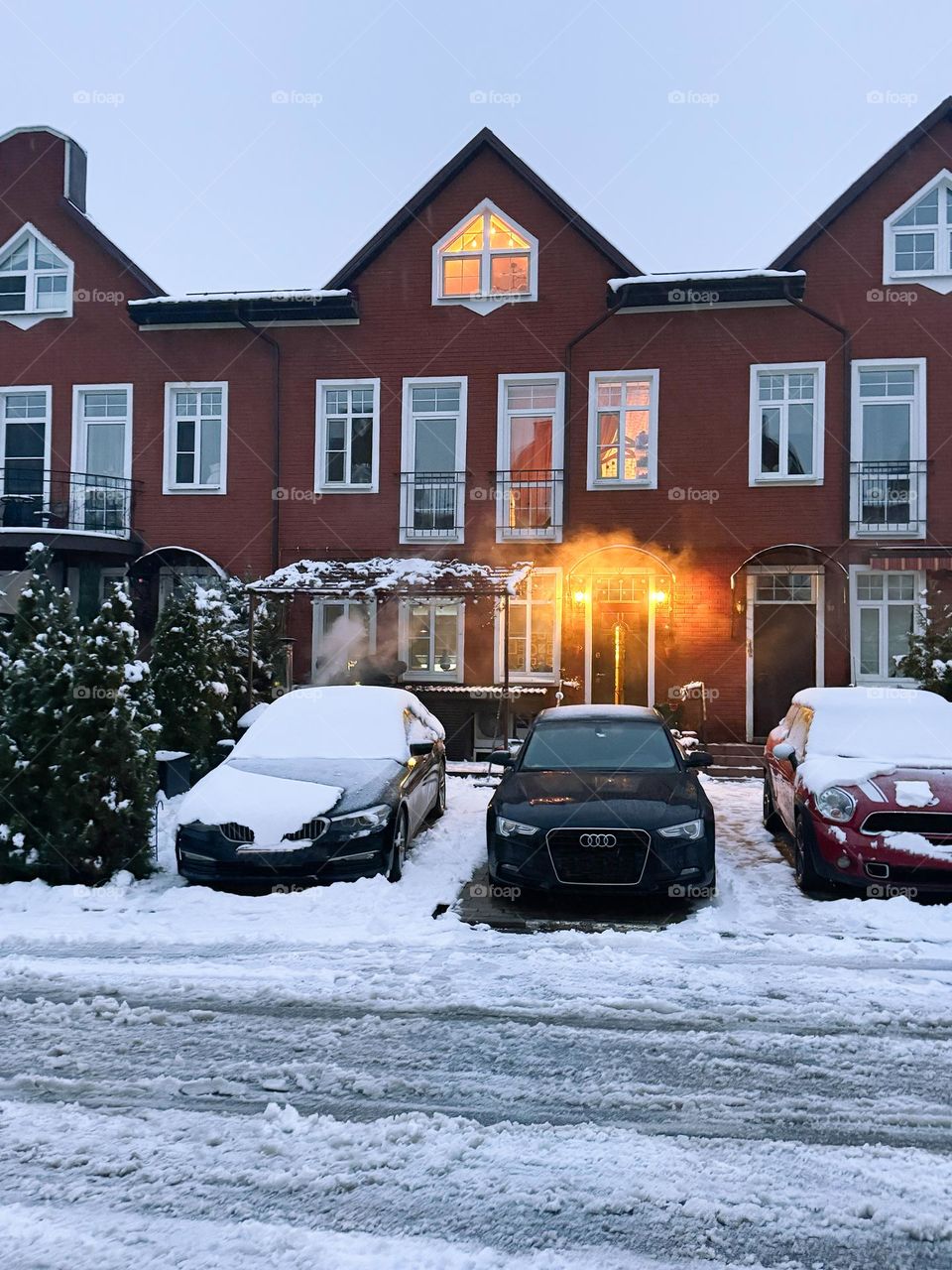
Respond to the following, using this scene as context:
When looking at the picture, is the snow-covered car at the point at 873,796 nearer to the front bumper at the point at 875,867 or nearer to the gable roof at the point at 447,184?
the front bumper at the point at 875,867

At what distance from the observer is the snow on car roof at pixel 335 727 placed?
28.8 ft

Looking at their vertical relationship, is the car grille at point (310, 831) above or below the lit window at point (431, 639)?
below

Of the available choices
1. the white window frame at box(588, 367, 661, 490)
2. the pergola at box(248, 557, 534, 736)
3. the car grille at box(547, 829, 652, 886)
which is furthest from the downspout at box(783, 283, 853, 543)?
the car grille at box(547, 829, 652, 886)

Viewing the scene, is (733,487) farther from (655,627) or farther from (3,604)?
(3,604)

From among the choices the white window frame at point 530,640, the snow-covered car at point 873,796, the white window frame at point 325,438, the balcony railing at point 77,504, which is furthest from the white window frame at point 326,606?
the snow-covered car at point 873,796

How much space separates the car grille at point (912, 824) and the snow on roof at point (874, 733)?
366mm

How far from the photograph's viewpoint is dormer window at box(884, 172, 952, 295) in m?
16.0

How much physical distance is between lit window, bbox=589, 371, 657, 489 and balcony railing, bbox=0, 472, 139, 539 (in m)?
9.03

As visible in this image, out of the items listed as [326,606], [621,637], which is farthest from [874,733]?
[326,606]

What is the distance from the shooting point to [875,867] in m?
7.13

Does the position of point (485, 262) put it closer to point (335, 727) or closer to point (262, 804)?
point (335, 727)

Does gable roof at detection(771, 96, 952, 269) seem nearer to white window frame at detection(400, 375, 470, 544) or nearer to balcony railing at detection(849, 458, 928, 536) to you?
balcony railing at detection(849, 458, 928, 536)

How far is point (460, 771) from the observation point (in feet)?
48.3

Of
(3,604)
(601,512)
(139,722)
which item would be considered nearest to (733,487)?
(601,512)
